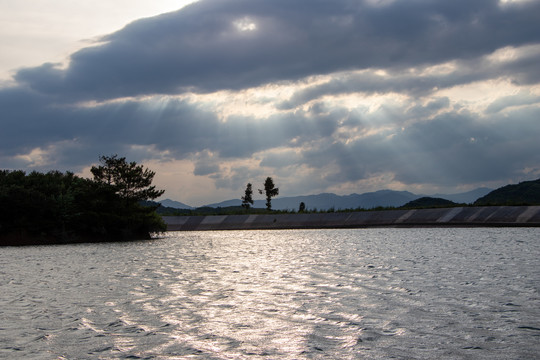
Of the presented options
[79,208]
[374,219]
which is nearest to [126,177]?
[79,208]

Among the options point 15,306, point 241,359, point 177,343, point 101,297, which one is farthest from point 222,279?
point 241,359

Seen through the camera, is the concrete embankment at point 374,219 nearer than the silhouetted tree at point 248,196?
Yes

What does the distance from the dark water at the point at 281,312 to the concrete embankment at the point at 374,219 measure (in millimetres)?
60562

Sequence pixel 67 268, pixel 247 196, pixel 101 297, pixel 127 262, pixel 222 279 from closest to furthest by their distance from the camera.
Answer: pixel 101 297 < pixel 222 279 < pixel 67 268 < pixel 127 262 < pixel 247 196

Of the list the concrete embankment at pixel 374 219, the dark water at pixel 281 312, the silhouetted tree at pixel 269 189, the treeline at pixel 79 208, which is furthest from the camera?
the silhouetted tree at pixel 269 189

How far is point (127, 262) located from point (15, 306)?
69.3 feet

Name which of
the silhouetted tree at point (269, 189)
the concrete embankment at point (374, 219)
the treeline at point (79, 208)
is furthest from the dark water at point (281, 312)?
the silhouetted tree at point (269, 189)

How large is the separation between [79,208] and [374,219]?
61055 millimetres

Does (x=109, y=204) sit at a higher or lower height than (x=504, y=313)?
higher

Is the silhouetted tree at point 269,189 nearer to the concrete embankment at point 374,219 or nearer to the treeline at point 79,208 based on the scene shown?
the concrete embankment at point 374,219

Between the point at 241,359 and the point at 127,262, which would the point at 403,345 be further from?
the point at 127,262

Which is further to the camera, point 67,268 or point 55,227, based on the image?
Result: point 55,227

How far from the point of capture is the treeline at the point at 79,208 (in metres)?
77.2

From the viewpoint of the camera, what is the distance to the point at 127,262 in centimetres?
4278
